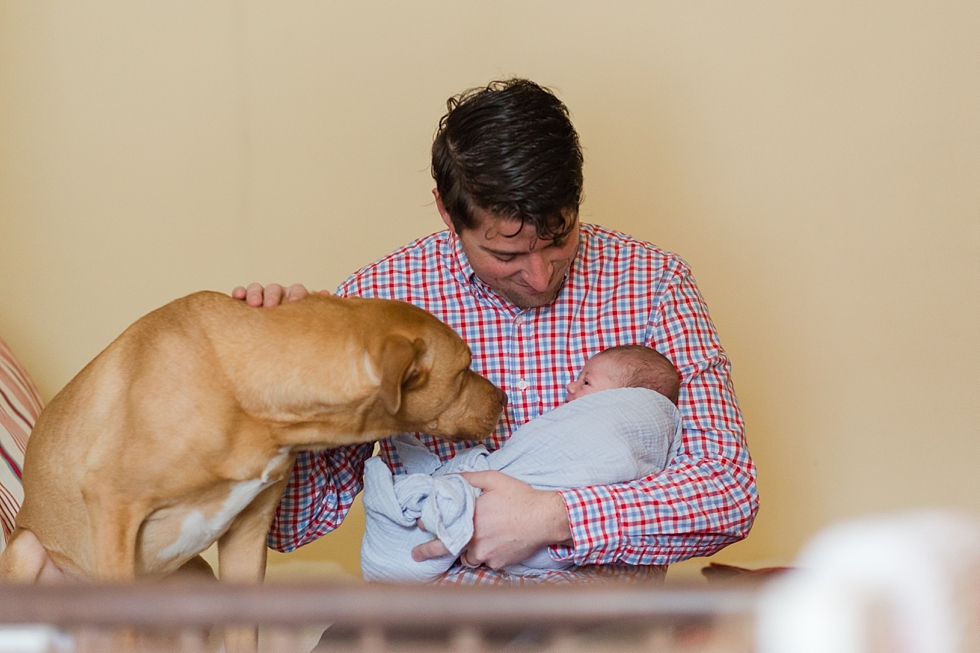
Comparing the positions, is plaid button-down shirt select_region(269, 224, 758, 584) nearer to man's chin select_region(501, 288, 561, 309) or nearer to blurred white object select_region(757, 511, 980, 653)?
man's chin select_region(501, 288, 561, 309)

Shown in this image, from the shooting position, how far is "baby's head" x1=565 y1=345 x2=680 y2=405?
192 centimetres

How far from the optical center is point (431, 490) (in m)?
1.75

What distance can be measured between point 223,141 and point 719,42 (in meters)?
1.62

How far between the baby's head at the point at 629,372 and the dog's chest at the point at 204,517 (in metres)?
0.64

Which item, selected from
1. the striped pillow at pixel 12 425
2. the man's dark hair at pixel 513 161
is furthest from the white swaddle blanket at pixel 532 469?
the striped pillow at pixel 12 425

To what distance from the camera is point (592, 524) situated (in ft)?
5.62

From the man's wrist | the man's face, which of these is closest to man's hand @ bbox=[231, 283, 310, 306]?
the man's face

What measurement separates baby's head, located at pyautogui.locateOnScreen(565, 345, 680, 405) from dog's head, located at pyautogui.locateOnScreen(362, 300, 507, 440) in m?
0.20

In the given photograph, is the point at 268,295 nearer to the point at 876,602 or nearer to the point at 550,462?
the point at 550,462

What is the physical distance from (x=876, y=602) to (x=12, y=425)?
2429 mm

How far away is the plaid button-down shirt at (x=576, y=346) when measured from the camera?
1.88 metres

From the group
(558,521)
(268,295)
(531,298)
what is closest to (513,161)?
(531,298)

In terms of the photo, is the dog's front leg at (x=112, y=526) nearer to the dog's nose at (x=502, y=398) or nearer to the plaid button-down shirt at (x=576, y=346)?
the plaid button-down shirt at (x=576, y=346)

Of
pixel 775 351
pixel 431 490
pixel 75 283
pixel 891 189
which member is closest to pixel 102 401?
pixel 431 490
